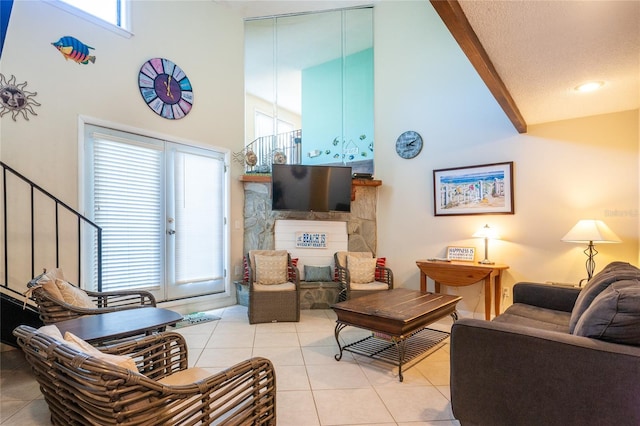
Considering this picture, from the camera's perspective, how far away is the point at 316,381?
7.79ft

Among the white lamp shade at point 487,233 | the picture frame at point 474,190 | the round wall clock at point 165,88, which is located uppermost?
the round wall clock at point 165,88

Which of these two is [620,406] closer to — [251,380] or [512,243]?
[251,380]

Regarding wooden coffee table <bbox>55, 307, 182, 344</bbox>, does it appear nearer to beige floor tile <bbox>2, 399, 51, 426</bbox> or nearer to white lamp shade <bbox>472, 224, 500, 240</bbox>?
beige floor tile <bbox>2, 399, 51, 426</bbox>

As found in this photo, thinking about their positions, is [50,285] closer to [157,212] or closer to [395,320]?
[157,212]

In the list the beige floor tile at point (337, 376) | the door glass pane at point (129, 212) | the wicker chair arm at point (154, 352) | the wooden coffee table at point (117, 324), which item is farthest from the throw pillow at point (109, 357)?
the door glass pane at point (129, 212)

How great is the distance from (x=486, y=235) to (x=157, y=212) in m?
3.95

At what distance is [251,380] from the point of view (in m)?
1.41

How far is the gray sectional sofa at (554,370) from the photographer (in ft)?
4.51

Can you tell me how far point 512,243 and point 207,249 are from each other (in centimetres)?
389

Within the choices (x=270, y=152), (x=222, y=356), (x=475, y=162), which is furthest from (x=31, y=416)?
(x=475, y=162)

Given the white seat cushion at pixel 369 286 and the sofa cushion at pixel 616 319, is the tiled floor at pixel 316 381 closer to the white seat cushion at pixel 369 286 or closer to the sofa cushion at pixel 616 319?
the white seat cushion at pixel 369 286

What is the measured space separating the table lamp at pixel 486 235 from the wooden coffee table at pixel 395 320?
3.35 feet

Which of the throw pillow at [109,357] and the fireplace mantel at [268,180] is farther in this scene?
the fireplace mantel at [268,180]

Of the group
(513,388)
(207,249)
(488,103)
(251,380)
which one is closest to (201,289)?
(207,249)
